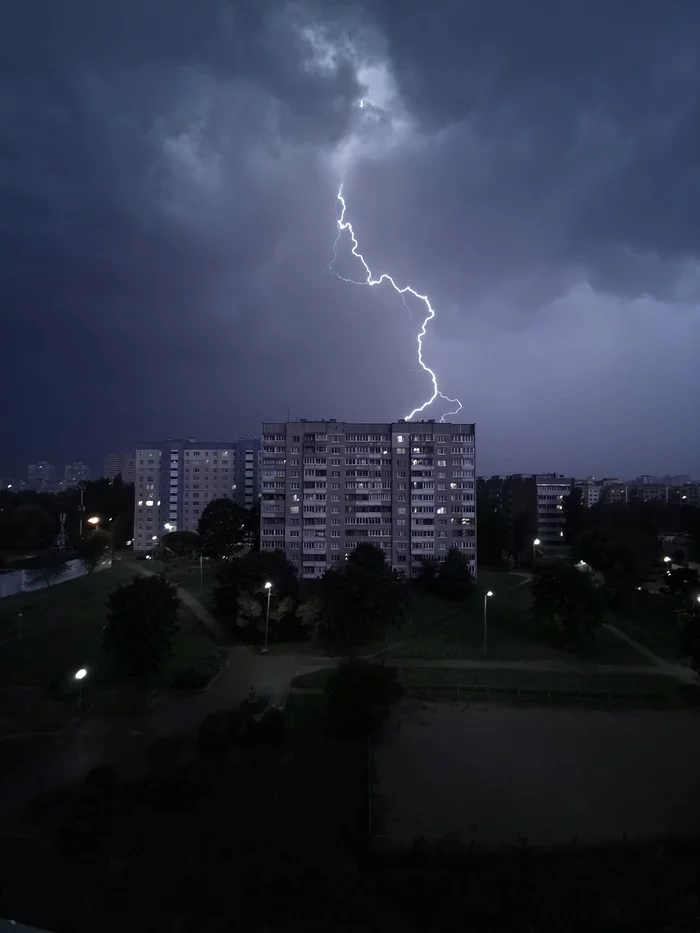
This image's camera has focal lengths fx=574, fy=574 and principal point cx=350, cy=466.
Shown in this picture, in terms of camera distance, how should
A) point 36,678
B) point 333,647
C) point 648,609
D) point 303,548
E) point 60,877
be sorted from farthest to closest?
point 303,548 < point 648,609 < point 333,647 < point 36,678 < point 60,877

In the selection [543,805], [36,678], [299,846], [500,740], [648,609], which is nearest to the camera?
[299,846]

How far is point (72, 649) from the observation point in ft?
60.3

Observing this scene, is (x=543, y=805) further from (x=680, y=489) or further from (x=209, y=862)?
(x=680, y=489)

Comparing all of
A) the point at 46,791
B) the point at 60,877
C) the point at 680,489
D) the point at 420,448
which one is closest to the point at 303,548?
the point at 420,448

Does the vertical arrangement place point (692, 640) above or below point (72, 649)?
above

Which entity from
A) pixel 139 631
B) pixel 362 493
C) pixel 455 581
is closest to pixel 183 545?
pixel 362 493

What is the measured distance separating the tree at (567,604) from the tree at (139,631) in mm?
13164

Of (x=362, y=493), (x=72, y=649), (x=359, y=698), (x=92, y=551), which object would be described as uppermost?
(x=362, y=493)

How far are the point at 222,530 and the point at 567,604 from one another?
2408 cm

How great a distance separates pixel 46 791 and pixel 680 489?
9149cm

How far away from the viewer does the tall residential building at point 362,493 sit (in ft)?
108

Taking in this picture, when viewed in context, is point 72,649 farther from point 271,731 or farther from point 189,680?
point 271,731

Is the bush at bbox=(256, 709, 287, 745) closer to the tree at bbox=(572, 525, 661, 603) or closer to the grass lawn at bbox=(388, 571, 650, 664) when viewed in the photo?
the grass lawn at bbox=(388, 571, 650, 664)

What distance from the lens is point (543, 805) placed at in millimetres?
9703
